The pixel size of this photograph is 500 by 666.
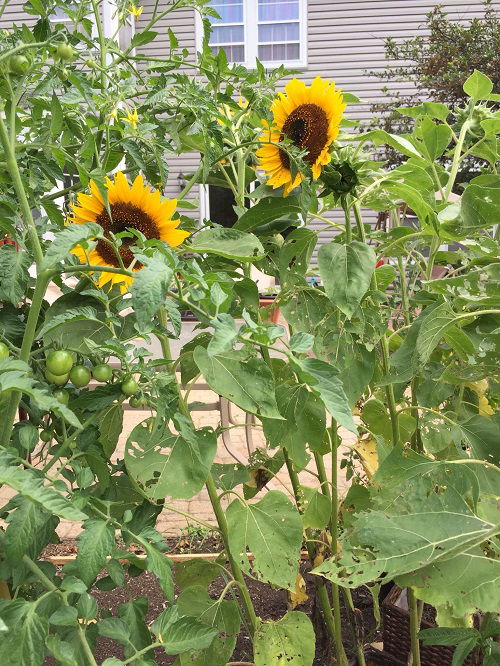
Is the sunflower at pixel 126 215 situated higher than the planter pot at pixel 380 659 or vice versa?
the sunflower at pixel 126 215

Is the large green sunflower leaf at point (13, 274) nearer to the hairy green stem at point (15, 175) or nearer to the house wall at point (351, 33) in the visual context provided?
the hairy green stem at point (15, 175)

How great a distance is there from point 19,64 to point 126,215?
25 cm

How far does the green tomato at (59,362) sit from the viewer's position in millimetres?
871

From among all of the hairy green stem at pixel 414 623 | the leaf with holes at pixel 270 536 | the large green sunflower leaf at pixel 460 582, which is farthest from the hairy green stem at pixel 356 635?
the large green sunflower leaf at pixel 460 582

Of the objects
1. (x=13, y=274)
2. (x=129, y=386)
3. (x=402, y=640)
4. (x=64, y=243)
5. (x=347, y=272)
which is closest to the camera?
(x=64, y=243)

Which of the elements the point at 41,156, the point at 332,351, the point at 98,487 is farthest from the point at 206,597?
the point at 41,156

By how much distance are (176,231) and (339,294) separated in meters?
0.26

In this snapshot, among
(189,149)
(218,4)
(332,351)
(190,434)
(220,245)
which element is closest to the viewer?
(190,434)

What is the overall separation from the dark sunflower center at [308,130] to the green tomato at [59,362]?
479 millimetres

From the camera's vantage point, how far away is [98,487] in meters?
1.04

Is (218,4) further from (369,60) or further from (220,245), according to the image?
(220,245)

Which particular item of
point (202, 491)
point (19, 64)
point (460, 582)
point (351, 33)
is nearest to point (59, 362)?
point (19, 64)

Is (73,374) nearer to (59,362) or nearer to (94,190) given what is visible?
(59,362)

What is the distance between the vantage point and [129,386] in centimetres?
83
